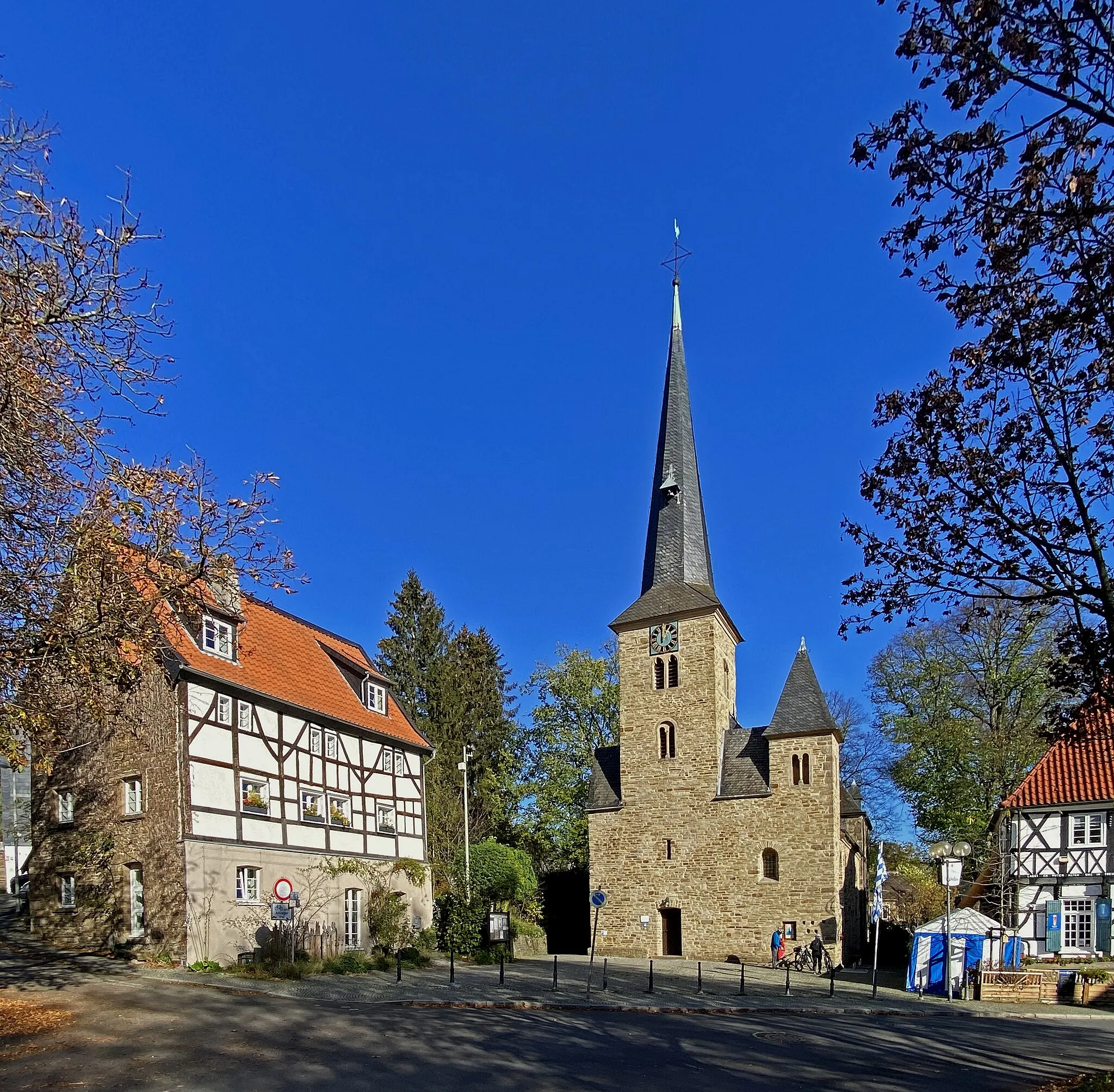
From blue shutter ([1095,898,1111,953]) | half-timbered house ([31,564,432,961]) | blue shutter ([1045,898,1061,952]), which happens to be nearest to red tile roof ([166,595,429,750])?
half-timbered house ([31,564,432,961])

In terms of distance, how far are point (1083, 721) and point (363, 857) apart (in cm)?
2180

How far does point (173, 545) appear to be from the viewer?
1088cm

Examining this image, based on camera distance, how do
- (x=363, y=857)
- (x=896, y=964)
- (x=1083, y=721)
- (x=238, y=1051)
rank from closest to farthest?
(x=1083, y=721) → (x=238, y=1051) → (x=363, y=857) → (x=896, y=964)

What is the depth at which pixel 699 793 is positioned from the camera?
36.0 meters

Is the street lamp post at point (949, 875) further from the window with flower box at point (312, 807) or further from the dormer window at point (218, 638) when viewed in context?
the dormer window at point (218, 638)

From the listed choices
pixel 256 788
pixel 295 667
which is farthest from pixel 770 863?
pixel 256 788

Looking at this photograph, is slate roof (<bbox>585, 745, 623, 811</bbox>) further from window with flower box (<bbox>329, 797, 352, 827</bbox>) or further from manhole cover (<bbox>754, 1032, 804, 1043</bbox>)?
manhole cover (<bbox>754, 1032, 804, 1043</bbox>)

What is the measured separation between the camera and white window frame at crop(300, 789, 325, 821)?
25.5 m

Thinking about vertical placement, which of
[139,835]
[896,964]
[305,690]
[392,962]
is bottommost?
[896,964]

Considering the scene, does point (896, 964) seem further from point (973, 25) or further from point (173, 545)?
point (973, 25)

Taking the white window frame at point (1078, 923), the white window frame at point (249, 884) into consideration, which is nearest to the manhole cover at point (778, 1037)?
the white window frame at point (249, 884)

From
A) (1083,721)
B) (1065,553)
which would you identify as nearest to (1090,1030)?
(1083,721)

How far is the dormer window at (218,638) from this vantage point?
23.6 metres

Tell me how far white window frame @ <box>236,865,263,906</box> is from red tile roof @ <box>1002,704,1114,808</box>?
70.2ft
